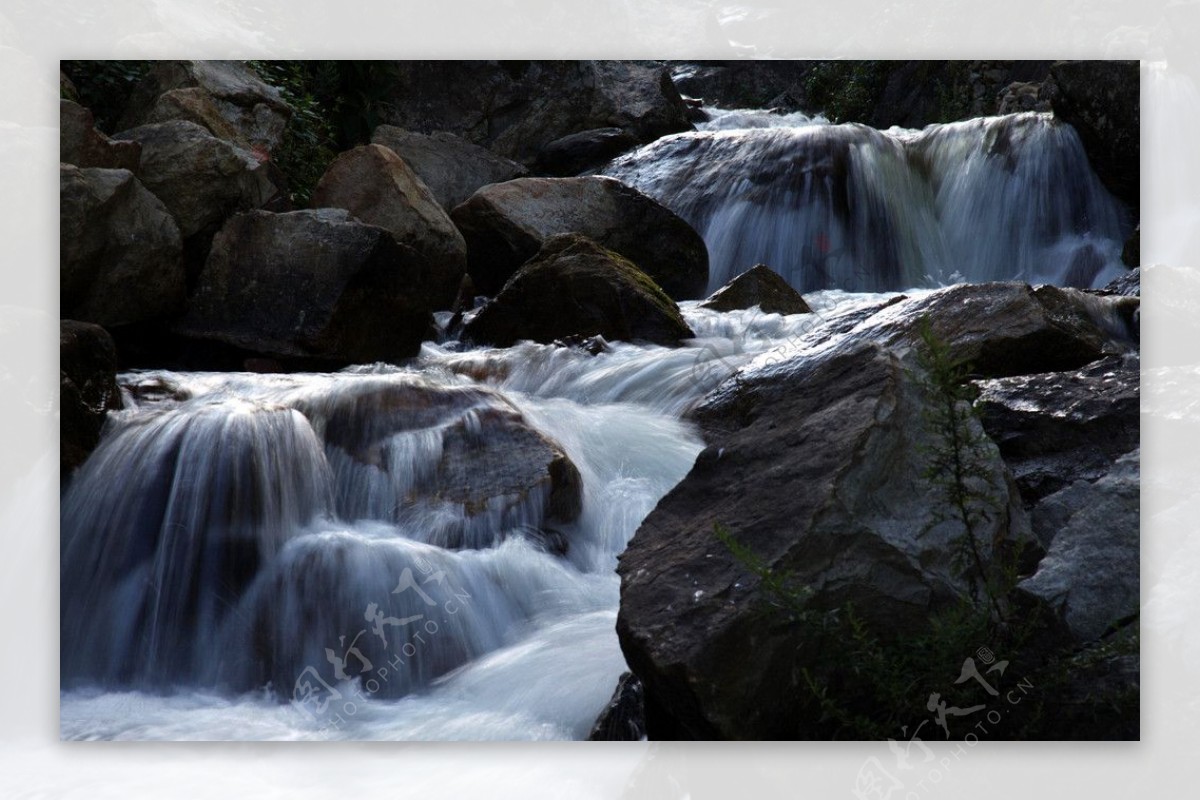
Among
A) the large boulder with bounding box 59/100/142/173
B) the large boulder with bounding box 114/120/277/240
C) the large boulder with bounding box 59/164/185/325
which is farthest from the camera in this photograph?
the large boulder with bounding box 114/120/277/240

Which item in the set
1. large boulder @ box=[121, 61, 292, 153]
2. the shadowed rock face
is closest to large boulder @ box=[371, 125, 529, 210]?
large boulder @ box=[121, 61, 292, 153]

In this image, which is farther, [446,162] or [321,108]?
[446,162]

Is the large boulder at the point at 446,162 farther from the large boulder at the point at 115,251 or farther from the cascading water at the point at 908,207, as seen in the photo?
the large boulder at the point at 115,251

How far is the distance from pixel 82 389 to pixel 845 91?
16.2ft

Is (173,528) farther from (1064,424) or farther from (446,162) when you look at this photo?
(446,162)

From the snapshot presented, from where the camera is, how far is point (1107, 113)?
17.5 feet

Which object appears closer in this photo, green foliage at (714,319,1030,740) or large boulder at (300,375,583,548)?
green foliage at (714,319,1030,740)

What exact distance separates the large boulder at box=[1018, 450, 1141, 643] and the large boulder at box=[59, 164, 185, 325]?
139 inches

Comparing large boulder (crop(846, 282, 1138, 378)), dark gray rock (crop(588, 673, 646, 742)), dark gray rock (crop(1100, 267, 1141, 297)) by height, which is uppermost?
dark gray rock (crop(1100, 267, 1141, 297))

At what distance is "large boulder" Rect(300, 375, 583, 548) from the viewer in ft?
12.8

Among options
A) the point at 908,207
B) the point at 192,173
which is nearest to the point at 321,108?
the point at 192,173

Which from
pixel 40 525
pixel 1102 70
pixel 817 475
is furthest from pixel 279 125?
pixel 817 475

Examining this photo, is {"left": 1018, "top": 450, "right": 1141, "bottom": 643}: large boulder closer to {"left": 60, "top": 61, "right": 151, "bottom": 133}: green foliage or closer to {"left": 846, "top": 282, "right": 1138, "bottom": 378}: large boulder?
{"left": 846, "top": 282, "right": 1138, "bottom": 378}: large boulder

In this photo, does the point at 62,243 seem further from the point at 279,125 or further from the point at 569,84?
the point at 569,84
